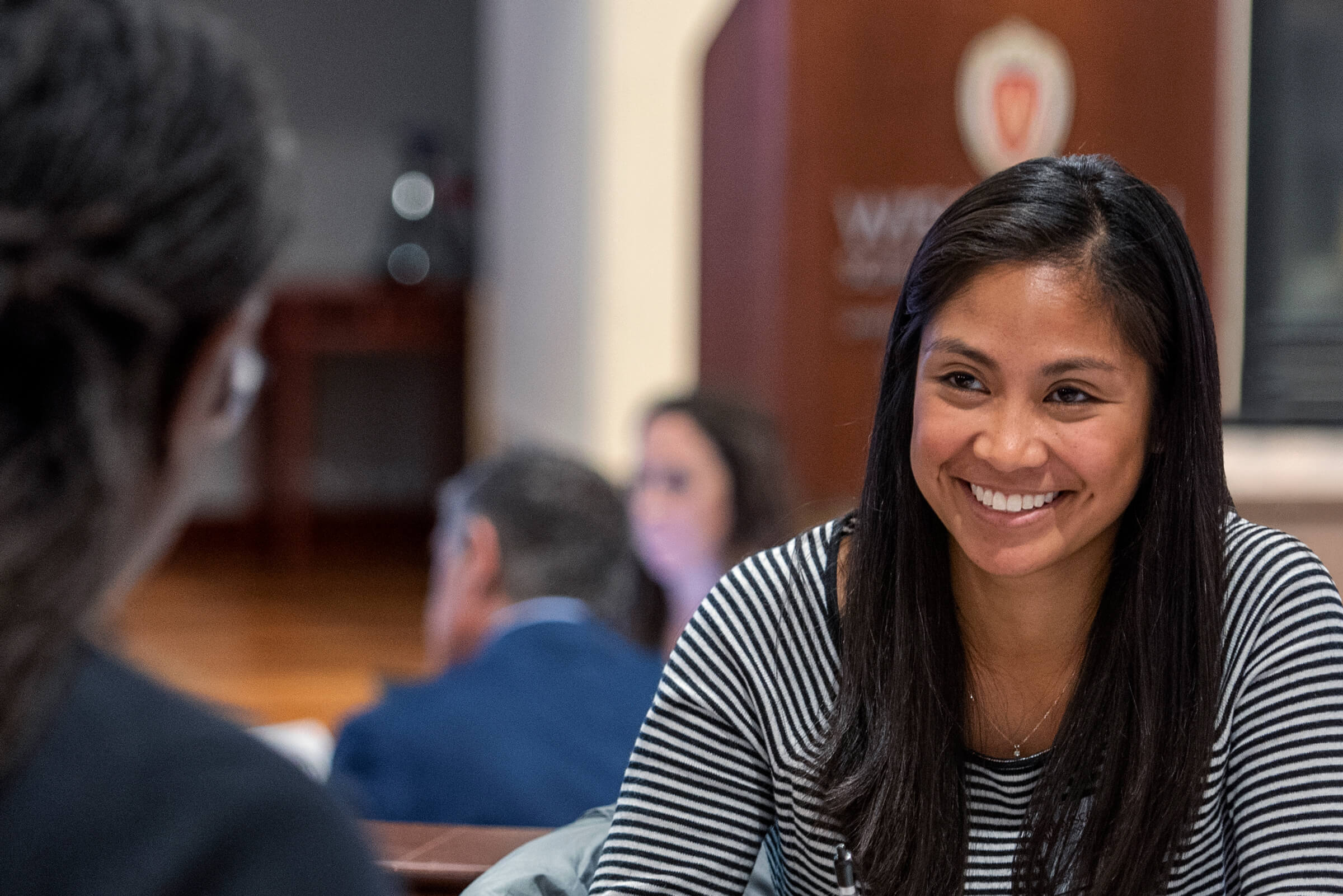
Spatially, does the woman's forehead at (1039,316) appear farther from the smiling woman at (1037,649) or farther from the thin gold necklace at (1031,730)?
the thin gold necklace at (1031,730)

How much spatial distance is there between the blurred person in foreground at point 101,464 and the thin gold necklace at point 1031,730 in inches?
32.8

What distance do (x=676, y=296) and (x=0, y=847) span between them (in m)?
3.37

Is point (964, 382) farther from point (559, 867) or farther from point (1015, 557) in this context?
point (559, 867)

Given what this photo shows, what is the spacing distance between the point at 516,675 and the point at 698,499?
39.8 inches

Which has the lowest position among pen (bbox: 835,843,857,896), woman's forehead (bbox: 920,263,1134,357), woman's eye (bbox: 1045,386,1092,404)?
pen (bbox: 835,843,857,896)

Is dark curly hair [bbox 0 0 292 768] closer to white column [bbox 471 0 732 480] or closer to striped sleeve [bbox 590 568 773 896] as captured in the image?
striped sleeve [bbox 590 568 773 896]

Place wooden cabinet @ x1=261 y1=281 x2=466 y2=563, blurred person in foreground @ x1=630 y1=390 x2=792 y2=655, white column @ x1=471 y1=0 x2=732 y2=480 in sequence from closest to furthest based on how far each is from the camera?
1. blurred person in foreground @ x1=630 y1=390 x2=792 y2=655
2. white column @ x1=471 y1=0 x2=732 y2=480
3. wooden cabinet @ x1=261 y1=281 x2=466 y2=563

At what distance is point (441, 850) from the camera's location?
142 cm

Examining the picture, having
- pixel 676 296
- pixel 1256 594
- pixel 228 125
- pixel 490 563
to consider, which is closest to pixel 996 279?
pixel 1256 594

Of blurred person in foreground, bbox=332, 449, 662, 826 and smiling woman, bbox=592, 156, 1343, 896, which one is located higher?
smiling woman, bbox=592, 156, 1343, 896

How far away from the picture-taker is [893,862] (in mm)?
1234

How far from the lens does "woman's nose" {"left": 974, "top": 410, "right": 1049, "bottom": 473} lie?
1.21m

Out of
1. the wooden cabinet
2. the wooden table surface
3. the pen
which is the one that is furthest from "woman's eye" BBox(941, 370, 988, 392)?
the wooden cabinet

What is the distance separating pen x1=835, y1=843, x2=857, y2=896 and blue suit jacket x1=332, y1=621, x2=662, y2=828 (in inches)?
18.6
